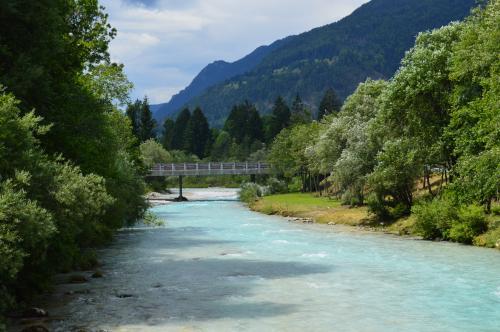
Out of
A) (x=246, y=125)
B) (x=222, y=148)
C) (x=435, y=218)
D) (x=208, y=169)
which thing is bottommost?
(x=435, y=218)

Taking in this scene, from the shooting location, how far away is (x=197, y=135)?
193000mm

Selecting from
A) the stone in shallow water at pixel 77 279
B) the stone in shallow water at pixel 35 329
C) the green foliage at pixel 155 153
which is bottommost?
the stone in shallow water at pixel 77 279

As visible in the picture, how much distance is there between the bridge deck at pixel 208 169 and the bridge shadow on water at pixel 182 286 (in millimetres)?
70617

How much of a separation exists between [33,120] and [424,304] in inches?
561

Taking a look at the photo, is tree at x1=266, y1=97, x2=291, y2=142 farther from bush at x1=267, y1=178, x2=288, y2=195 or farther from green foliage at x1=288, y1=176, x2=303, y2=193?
bush at x1=267, y1=178, x2=288, y2=195

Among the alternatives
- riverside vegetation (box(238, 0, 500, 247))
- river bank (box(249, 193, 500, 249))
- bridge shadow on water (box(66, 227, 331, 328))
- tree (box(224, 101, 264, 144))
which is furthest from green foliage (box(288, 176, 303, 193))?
tree (box(224, 101, 264, 144))

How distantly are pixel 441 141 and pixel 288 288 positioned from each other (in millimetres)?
22924

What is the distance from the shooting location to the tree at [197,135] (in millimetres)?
190750

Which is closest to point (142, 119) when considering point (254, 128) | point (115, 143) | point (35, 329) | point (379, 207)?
point (254, 128)

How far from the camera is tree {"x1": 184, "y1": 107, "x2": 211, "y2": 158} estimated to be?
19075 cm

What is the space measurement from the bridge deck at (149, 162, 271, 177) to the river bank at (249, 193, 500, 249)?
33.3 metres

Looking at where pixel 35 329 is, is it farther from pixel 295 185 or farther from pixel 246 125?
pixel 246 125

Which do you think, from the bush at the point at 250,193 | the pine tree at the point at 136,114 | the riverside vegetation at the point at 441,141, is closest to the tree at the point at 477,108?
the riverside vegetation at the point at 441,141

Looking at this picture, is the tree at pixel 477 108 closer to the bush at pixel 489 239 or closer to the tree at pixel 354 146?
the bush at pixel 489 239
